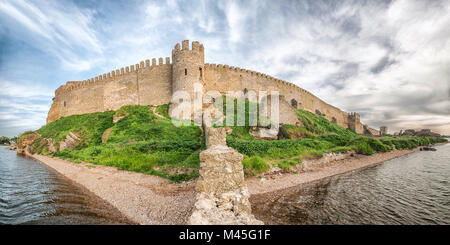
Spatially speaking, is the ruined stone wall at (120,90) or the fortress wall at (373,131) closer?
the ruined stone wall at (120,90)

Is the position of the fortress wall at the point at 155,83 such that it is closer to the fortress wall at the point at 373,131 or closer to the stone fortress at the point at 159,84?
Result: the stone fortress at the point at 159,84

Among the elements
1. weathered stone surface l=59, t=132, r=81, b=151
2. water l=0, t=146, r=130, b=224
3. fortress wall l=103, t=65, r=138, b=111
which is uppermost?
fortress wall l=103, t=65, r=138, b=111

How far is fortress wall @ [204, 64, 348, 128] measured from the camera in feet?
Result: 83.2

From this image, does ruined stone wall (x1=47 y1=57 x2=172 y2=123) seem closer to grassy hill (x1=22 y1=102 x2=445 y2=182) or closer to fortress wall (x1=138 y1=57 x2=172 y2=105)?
fortress wall (x1=138 y1=57 x2=172 y2=105)

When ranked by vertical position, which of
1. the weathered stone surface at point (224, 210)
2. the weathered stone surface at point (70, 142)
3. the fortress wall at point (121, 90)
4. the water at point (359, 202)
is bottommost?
the water at point (359, 202)

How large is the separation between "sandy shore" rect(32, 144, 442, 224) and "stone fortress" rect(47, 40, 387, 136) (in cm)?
1252

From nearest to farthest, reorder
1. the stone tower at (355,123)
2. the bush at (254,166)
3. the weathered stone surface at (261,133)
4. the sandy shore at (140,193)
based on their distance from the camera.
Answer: the sandy shore at (140,193) → the bush at (254,166) → the weathered stone surface at (261,133) → the stone tower at (355,123)

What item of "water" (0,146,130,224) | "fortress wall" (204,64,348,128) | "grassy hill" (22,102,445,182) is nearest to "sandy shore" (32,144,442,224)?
"water" (0,146,130,224)

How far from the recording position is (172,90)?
72.1 ft

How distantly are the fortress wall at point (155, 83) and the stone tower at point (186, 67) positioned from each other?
2714mm

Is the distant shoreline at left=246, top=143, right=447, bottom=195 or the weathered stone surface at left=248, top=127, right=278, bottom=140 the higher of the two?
the weathered stone surface at left=248, top=127, right=278, bottom=140

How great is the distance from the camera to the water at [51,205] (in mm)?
4789

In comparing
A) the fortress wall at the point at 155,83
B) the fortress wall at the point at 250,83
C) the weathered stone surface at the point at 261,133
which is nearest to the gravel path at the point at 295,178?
the weathered stone surface at the point at 261,133
